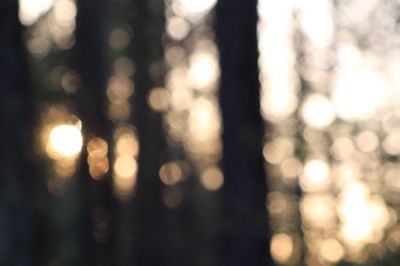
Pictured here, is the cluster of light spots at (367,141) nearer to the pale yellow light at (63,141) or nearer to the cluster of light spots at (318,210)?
the cluster of light spots at (318,210)

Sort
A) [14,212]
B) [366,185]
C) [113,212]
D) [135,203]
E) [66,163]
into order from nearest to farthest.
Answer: [14,212], [113,212], [135,203], [366,185], [66,163]

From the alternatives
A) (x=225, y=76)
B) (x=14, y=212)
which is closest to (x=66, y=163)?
(x=225, y=76)

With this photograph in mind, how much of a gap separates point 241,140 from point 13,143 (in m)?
1.95

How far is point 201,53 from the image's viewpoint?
25266 mm

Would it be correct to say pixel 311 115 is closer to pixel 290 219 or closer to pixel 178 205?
pixel 290 219

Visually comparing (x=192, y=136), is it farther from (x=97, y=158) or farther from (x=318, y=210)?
(x=97, y=158)

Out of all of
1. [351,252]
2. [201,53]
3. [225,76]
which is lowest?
[351,252]

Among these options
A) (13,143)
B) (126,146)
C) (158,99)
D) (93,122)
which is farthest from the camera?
(126,146)

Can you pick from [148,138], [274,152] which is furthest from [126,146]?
[274,152]

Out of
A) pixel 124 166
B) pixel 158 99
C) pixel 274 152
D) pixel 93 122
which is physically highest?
pixel 158 99

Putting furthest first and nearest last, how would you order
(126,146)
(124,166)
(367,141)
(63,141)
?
(124,166) < (126,146) < (367,141) < (63,141)

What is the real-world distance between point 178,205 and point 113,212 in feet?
35.3

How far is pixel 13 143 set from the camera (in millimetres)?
5086

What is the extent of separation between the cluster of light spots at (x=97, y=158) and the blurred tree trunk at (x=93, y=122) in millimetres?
70
